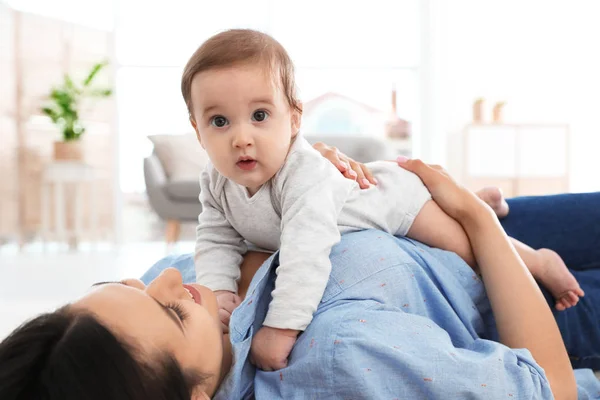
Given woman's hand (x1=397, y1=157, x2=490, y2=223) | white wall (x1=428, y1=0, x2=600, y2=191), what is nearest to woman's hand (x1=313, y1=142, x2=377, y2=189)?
woman's hand (x1=397, y1=157, x2=490, y2=223)

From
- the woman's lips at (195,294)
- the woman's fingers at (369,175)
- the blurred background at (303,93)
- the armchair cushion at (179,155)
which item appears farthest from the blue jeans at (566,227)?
the armchair cushion at (179,155)

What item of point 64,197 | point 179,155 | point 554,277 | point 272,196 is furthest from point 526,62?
point 272,196

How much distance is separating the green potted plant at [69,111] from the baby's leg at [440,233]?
5072mm

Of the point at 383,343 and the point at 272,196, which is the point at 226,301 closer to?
the point at 272,196

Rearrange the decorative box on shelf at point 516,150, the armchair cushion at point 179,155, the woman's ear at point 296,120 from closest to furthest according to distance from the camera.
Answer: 1. the woman's ear at point 296,120
2. the armchair cushion at point 179,155
3. the decorative box on shelf at point 516,150

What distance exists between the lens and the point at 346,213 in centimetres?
121

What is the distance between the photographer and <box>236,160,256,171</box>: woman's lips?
1.10 m

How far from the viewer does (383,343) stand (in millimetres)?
876

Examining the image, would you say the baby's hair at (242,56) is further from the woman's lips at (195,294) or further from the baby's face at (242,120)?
the woman's lips at (195,294)

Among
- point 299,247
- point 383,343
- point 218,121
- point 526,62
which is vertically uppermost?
point 526,62

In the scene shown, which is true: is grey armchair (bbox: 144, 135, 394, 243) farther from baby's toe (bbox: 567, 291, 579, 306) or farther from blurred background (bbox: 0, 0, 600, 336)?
baby's toe (bbox: 567, 291, 579, 306)

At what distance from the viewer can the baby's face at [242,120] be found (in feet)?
3.49

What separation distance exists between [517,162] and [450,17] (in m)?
1.72

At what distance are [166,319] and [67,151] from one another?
543 centimetres
